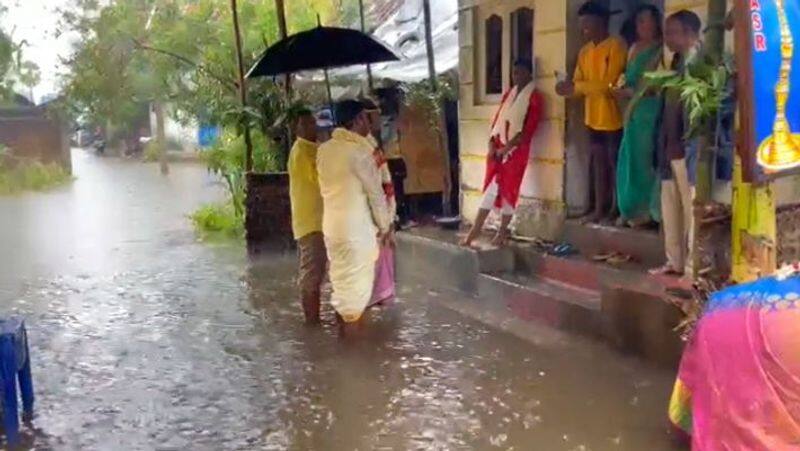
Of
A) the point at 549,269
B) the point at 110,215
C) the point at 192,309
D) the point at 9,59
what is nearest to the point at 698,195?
the point at 549,269

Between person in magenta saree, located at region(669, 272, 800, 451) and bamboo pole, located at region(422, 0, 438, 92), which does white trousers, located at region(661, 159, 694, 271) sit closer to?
person in magenta saree, located at region(669, 272, 800, 451)

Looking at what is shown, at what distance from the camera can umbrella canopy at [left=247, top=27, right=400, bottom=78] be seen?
8.50m

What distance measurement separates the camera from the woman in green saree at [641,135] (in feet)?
23.3

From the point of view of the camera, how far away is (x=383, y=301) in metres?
7.17

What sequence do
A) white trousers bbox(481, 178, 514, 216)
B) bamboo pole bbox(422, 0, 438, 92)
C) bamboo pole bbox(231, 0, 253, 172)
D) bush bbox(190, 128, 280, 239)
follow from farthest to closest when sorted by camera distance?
bush bbox(190, 128, 280, 239)
bamboo pole bbox(231, 0, 253, 172)
bamboo pole bbox(422, 0, 438, 92)
white trousers bbox(481, 178, 514, 216)

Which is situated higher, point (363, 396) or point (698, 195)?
point (698, 195)

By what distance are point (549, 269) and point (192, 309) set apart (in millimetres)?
3210

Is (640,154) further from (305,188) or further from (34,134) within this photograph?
(34,134)

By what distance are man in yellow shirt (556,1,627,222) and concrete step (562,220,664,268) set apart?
181 millimetres

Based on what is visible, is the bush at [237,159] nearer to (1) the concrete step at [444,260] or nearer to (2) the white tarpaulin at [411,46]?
(2) the white tarpaulin at [411,46]

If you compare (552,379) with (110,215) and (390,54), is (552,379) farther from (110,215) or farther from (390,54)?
(110,215)

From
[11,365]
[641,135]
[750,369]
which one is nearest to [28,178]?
→ [641,135]

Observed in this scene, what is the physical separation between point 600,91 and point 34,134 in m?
24.0

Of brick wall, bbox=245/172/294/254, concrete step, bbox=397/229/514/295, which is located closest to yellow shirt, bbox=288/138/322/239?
concrete step, bbox=397/229/514/295
